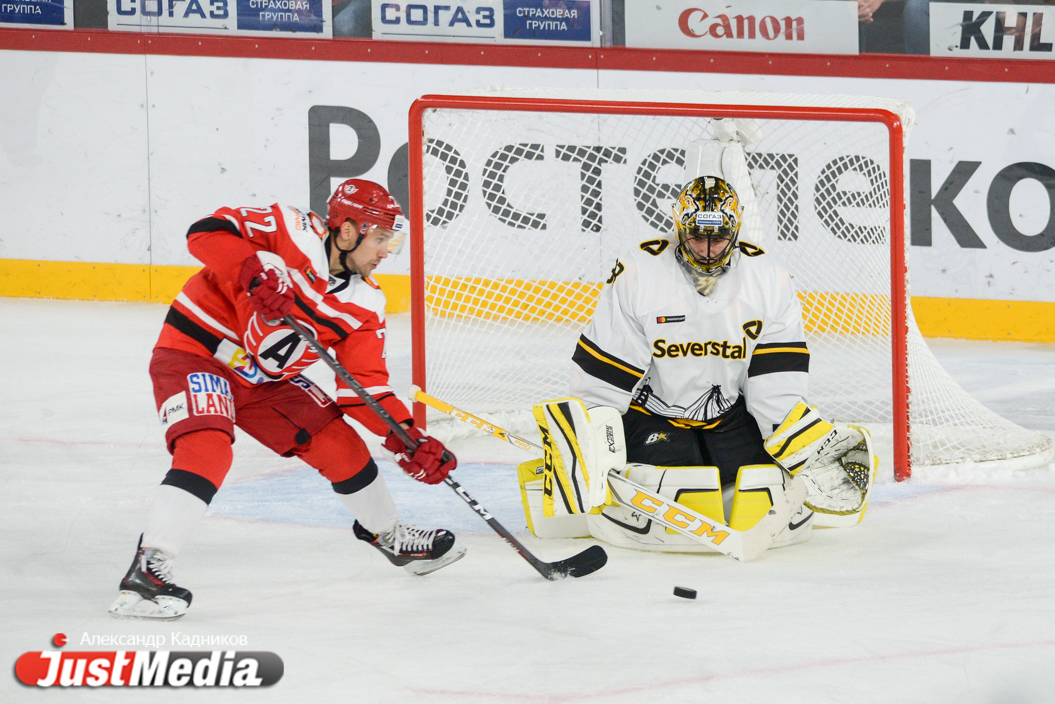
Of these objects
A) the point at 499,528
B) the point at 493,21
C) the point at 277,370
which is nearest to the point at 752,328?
the point at 499,528

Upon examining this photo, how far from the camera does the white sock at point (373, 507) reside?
2.26 m

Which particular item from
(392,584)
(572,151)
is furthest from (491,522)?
(572,151)

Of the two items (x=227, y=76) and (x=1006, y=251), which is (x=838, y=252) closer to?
(x=1006, y=251)

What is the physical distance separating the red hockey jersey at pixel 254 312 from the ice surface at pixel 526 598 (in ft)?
1.41

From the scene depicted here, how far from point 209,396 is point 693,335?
105 cm

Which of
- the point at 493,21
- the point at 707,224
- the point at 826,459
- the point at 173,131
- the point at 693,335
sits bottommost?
the point at 826,459

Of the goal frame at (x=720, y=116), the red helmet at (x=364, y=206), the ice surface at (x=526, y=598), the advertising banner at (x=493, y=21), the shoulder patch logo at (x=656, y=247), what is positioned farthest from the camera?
the advertising banner at (x=493, y=21)

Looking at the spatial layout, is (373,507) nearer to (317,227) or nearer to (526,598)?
(526,598)

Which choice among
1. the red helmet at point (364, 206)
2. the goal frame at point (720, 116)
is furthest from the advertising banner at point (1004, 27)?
the red helmet at point (364, 206)

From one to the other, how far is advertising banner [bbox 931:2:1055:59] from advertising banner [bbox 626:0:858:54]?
1.50 ft

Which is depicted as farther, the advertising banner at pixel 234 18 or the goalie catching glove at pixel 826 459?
the advertising banner at pixel 234 18

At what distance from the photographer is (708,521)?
2338 millimetres

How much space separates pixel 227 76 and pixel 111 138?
0.68m

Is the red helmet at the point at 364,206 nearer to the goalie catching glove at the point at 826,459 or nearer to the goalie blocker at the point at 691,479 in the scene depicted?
the goalie blocker at the point at 691,479
